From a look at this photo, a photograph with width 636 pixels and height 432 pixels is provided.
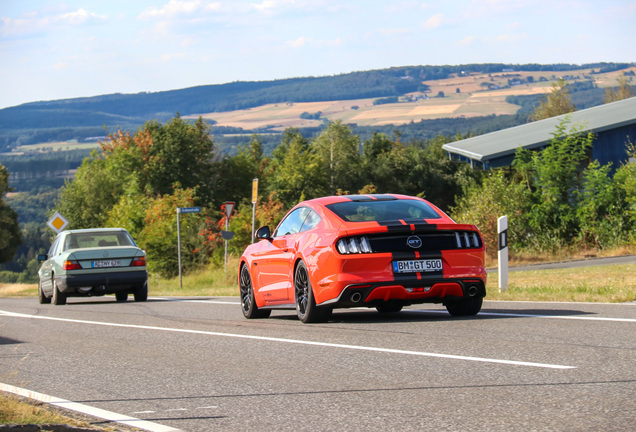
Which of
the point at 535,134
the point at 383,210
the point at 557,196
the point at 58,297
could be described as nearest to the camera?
the point at 383,210

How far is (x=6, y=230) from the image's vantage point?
3356 inches

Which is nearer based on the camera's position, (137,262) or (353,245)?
(353,245)

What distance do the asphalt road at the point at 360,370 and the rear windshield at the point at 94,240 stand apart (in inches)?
303

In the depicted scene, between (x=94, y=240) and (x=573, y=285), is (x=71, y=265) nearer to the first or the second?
(x=94, y=240)

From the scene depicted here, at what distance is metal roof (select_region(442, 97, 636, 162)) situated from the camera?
107 ft

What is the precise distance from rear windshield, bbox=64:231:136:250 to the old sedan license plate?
1086 cm

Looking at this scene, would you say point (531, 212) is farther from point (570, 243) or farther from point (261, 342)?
point (261, 342)

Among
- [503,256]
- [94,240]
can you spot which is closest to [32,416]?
[503,256]

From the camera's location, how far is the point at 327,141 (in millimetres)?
89062

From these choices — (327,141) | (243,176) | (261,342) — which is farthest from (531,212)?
(327,141)

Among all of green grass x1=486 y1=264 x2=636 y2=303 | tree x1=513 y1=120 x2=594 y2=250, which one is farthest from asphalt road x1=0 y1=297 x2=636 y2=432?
tree x1=513 y1=120 x2=594 y2=250

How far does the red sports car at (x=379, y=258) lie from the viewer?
10.1 m

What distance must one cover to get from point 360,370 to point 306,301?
11.7 ft

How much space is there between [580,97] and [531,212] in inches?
6787
